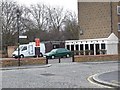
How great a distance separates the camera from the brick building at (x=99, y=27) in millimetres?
46906

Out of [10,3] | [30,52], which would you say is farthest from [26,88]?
[10,3]

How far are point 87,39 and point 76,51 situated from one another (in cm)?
262

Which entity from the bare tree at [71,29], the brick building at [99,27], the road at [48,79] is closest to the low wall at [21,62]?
the road at [48,79]

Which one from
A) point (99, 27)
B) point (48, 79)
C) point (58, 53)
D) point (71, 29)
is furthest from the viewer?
point (71, 29)

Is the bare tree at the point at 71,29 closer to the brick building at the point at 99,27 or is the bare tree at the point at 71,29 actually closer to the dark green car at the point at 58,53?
the brick building at the point at 99,27

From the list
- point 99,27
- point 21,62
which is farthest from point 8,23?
point 21,62

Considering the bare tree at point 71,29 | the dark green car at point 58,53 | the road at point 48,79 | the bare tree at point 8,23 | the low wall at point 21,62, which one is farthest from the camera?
the bare tree at point 71,29

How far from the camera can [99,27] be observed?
48719 millimetres

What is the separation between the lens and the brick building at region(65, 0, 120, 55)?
4691 cm

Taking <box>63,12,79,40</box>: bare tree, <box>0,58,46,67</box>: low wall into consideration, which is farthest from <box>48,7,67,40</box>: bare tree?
<box>0,58,46,67</box>: low wall

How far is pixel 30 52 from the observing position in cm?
5181

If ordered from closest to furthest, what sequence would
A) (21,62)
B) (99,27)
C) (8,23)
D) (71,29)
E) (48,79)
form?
(48,79) < (21,62) < (99,27) < (8,23) < (71,29)

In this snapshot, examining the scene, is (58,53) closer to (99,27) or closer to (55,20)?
(99,27)

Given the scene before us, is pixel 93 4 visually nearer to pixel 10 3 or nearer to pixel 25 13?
pixel 10 3
